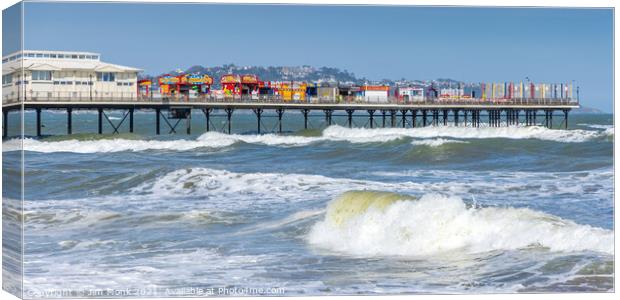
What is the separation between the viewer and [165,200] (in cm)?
1941

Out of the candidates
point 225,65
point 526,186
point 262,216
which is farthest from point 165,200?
point 225,65

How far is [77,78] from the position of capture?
139 ft

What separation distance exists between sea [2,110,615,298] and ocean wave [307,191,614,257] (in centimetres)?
3

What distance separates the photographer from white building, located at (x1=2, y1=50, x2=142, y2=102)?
37.4 meters

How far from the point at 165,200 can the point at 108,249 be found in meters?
6.12

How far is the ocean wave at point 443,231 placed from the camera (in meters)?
12.6

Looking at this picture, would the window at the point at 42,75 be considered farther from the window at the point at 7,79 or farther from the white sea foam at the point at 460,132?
the window at the point at 7,79

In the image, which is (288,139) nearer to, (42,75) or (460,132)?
(42,75)

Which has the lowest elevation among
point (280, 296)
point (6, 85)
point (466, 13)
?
point (280, 296)

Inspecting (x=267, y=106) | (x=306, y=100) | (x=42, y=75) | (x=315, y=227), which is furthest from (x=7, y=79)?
(x=306, y=100)

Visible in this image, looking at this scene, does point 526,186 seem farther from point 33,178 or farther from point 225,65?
point 225,65

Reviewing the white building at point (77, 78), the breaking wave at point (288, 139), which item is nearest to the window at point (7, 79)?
the breaking wave at point (288, 139)

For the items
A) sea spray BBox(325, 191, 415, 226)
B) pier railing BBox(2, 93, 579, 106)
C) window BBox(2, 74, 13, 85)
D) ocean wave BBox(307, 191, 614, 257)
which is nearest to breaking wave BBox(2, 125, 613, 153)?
pier railing BBox(2, 93, 579, 106)

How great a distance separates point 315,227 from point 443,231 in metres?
2.33
